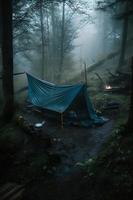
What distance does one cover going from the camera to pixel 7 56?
10.4 m

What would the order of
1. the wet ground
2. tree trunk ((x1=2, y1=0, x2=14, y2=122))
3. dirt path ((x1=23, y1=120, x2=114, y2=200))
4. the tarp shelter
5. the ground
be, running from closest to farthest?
1. dirt path ((x1=23, y1=120, x2=114, y2=200))
2. the ground
3. the wet ground
4. tree trunk ((x1=2, y1=0, x2=14, y2=122))
5. the tarp shelter

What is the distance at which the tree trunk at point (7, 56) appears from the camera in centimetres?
1011

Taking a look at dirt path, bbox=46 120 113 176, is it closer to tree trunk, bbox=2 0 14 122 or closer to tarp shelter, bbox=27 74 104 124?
Result: tarp shelter, bbox=27 74 104 124

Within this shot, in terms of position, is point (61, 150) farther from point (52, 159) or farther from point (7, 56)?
point (7, 56)

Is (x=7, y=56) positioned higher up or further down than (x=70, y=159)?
higher up

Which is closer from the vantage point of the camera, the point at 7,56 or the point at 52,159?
the point at 52,159

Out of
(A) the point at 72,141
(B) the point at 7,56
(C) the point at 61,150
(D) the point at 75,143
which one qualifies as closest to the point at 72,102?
(A) the point at 72,141

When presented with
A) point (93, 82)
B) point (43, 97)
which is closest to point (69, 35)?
point (93, 82)

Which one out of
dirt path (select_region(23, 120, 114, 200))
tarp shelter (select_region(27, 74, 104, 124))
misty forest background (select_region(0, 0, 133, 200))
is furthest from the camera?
tarp shelter (select_region(27, 74, 104, 124))

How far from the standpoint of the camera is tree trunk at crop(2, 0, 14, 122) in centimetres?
1011

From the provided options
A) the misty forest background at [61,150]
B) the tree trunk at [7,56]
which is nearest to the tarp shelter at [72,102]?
the misty forest background at [61,150]

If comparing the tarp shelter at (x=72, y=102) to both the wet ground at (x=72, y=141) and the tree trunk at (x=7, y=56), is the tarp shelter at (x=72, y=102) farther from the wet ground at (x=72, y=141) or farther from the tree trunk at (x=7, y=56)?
the tree trunk at (x=7, y=56)

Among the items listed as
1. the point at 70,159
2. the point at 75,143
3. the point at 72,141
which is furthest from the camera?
the point at 72,141

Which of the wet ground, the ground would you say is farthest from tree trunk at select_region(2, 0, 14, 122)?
the wet ground
